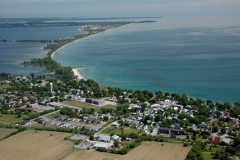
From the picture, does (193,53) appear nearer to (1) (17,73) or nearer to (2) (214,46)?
(2) (214,46)

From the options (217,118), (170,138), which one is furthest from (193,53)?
(170,138)

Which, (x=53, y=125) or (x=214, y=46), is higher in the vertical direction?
(x=214, y=46)

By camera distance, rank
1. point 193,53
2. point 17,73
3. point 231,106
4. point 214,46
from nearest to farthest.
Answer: point 231,106, point 17,73, point 193,53, point 214,46

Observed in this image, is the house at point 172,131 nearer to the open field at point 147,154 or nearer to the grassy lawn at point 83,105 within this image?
the open field at point 147,154

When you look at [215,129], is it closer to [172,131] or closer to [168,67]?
[172,131]

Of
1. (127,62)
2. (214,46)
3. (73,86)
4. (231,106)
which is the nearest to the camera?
(231,106)

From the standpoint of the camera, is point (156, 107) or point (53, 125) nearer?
point (53, 125)

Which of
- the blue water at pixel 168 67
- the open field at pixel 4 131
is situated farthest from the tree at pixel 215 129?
the open field at pixel 4 131
